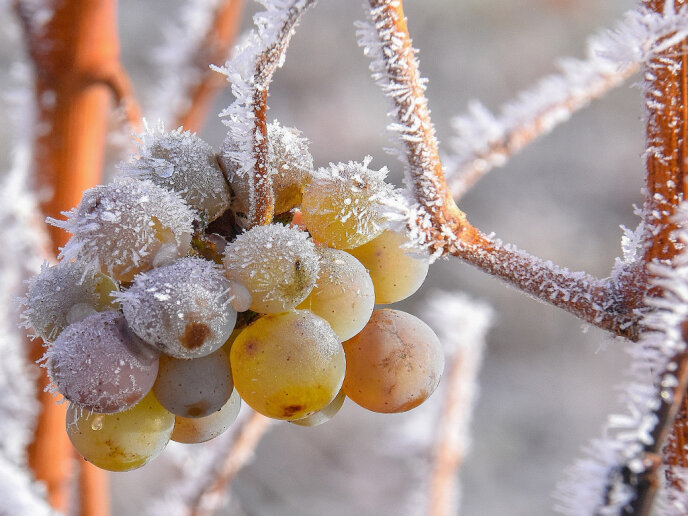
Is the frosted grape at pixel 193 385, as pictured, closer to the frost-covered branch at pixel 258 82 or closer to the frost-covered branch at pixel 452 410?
the frost-covered branch at pixel 258 82

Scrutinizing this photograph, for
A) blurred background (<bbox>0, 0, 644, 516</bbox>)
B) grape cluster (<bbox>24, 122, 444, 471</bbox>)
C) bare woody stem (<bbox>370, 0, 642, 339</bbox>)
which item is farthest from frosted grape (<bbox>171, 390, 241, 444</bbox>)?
blurred background (<bbox>0, 0, 644, 516</bbox>)

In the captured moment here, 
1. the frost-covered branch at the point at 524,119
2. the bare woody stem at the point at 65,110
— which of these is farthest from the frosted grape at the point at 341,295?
the bare woody stem at the point at 65,110

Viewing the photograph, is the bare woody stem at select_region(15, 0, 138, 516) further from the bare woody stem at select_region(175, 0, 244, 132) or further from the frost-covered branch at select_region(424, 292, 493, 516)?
the frost-covered branch at select_region(424, 292, 493, 516)

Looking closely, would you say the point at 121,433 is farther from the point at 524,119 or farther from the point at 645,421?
the point at 524,119

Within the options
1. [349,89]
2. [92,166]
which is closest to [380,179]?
[92,166]

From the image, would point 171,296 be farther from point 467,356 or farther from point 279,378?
point 467,356

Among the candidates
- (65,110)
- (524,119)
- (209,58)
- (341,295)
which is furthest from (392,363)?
(209,58)
